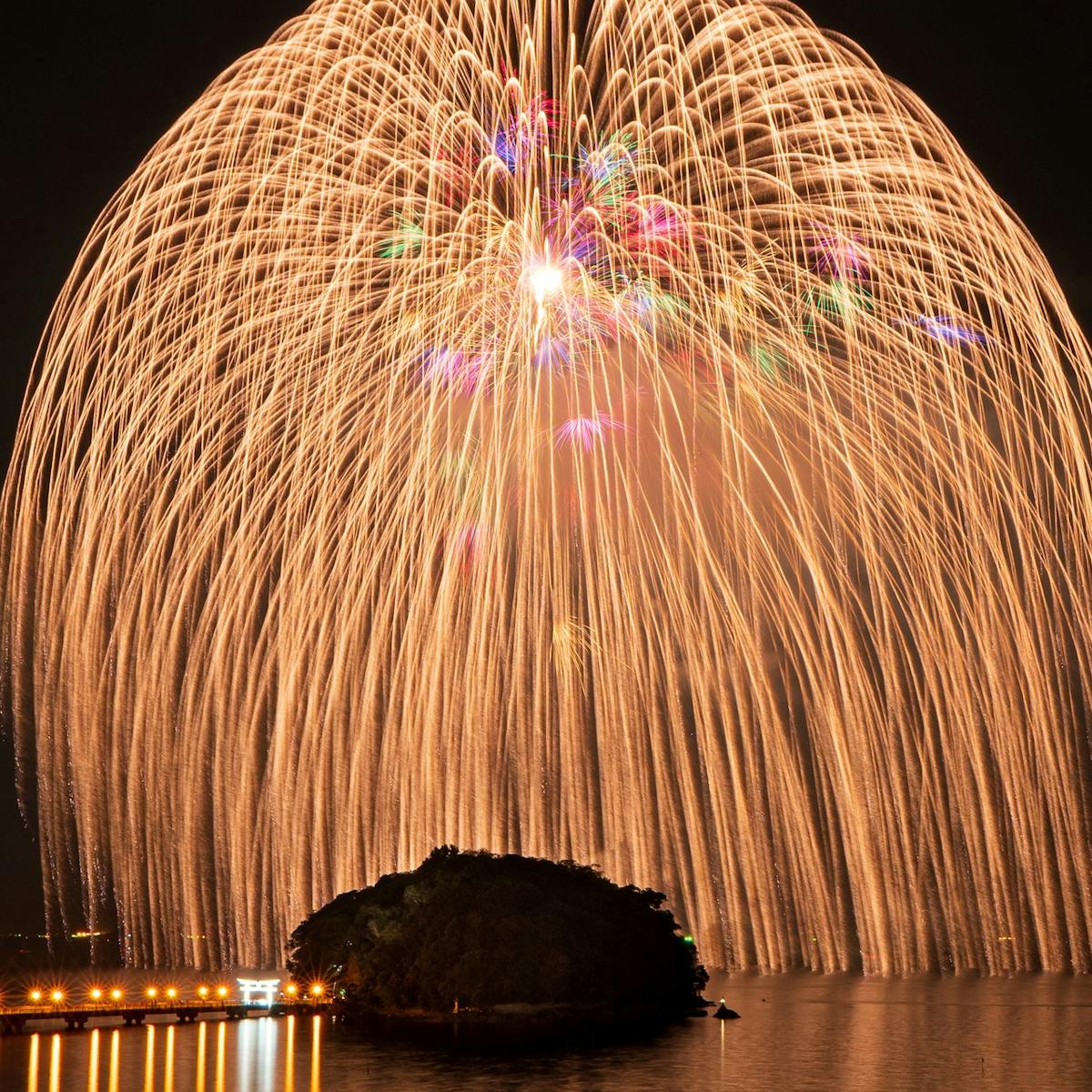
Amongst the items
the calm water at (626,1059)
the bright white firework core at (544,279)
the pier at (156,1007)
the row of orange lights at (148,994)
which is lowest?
the calm water at (626,1059)

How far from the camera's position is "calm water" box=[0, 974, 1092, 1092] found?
42156mm

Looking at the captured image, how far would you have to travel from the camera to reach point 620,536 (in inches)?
1829

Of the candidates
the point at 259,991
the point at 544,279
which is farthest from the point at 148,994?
the point at 544,279

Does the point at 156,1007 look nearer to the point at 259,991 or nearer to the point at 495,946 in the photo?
the point at 259,991

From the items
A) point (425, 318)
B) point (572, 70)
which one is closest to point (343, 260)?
point (425, 318)

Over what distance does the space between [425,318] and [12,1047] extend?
29.9 m

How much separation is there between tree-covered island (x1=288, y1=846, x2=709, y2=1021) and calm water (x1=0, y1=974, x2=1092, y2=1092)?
3290 millimetres

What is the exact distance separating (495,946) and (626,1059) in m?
14.1

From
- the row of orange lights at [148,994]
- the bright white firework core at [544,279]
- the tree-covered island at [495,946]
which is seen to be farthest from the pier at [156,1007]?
the bright white firework core at [544,279]

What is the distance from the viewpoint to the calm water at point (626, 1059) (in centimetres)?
4216

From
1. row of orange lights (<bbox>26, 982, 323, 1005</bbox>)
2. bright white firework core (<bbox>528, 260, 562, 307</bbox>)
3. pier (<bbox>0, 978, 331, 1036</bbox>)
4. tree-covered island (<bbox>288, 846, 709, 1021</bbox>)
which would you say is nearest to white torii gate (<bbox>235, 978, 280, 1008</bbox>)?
pier (<bbox>0, 978, 331, 1036</bbox>)

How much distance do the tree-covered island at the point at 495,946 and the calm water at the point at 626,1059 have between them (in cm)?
329

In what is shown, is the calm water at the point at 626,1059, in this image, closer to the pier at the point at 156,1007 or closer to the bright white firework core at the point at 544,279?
the pier at the point at 156,1007

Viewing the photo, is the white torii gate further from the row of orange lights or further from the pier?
the row of orange lights
